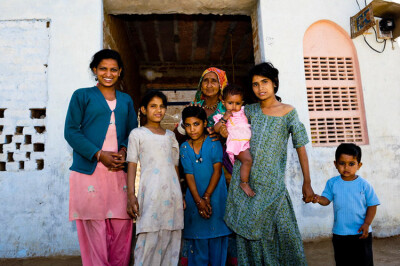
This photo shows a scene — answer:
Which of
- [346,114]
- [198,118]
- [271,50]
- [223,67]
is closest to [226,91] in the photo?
[198,118]

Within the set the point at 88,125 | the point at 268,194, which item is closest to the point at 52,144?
the point at 88,125

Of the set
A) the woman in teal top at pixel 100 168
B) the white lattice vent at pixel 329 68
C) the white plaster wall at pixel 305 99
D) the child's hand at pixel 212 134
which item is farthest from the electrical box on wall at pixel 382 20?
the woman in teal top at pixel 100 168

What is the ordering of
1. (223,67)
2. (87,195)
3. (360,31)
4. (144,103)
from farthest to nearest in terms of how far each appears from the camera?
(223,67) < (360,31) < (144,103) < (87,195)

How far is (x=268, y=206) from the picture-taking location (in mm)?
1960

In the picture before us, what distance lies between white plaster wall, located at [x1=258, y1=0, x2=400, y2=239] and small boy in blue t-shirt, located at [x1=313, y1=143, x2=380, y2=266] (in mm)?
1516

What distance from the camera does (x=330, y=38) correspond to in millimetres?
3873

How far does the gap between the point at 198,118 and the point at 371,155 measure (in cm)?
263

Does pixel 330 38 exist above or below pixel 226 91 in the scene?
above

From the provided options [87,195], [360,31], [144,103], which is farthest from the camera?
[360,31]

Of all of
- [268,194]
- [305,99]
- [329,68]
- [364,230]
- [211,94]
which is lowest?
[364,230]

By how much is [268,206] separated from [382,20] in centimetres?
339

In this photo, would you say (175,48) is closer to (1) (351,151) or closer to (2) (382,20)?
(2) (382,20)

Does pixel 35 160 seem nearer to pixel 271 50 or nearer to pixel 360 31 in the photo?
pixel 271 50

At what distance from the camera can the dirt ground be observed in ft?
9.20
